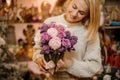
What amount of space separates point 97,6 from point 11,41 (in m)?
2.12

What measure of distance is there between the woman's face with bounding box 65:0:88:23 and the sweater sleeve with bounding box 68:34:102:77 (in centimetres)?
13

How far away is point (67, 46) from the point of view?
1.35m

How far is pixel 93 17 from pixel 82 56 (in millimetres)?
209

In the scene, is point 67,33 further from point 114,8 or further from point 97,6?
point 114,8

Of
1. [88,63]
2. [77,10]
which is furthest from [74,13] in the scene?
[88,63]

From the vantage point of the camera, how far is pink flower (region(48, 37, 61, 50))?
52.7 inches

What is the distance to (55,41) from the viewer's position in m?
1.34

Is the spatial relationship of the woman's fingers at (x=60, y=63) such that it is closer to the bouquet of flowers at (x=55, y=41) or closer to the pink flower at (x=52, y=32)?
the bouquet of flowers at (x=55, y=41)

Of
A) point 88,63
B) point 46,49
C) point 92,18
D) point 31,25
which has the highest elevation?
point 92,18

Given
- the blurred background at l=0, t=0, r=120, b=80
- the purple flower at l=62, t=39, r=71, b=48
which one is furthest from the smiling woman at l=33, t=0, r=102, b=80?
the blurred background at l=0, t=0, r=120, b=80

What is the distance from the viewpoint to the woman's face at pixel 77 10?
1.44 meters

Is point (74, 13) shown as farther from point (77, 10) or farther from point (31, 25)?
point (31, 25)

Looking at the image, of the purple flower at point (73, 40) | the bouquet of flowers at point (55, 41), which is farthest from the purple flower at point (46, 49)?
the purple flower at point (73, 40)

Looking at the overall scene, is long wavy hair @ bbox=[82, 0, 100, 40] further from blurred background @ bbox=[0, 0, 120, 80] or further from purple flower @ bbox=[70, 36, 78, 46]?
blurred background @ bbox=[0, 0, 120, 80]
